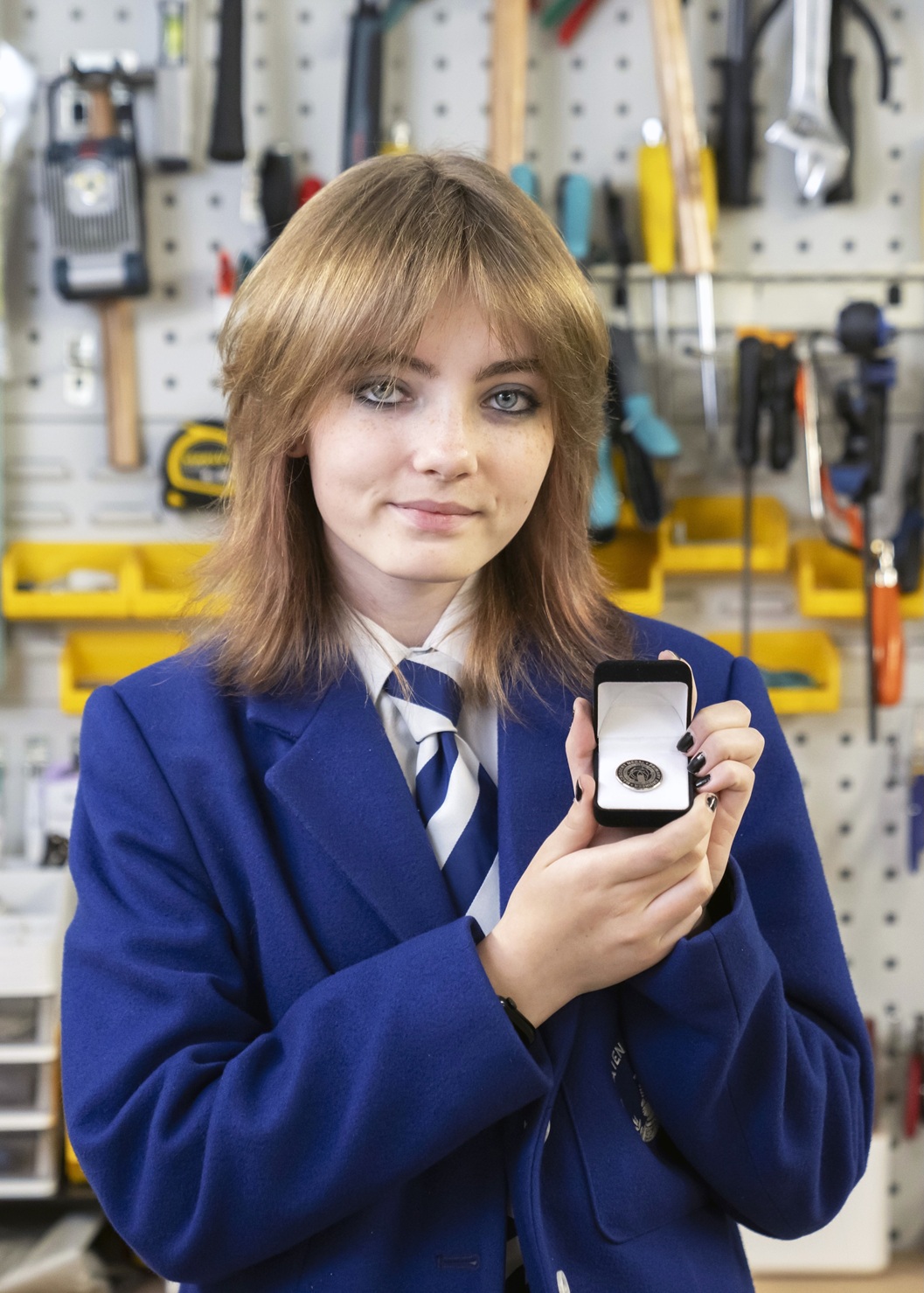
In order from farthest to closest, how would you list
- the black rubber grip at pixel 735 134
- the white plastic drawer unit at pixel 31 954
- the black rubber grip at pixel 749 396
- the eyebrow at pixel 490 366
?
the black rubber grip at pixel 735 134 → the black rubber grip at pixel 749 396 → the white plastic drawer unit at pixel 31 954 → the eyebrow at pixel 490 366

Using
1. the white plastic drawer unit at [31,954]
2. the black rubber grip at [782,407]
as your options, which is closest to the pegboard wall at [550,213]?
the black rubber grip at [782,407]

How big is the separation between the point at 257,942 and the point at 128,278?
1480 millimetres

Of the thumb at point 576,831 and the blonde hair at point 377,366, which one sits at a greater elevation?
the blonde hair at point 377,366

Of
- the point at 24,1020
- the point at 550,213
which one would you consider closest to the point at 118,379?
the point at 550,213

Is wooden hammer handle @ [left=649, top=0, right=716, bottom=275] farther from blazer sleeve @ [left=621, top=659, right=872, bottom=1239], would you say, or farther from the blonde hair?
blazer sleeve @ [left=621, top=659, right=872, bottom=1239]

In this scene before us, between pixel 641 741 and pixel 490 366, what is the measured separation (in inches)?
9.9

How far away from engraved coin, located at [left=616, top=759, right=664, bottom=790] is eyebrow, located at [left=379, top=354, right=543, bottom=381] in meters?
0.26

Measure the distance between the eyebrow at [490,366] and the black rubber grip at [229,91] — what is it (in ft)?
4.56

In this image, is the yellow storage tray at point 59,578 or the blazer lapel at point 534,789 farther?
the yellow storage tray at point 59,578

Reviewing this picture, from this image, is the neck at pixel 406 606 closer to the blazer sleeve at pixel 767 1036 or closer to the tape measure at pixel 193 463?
the blazer sleeve at pixel 767 1036

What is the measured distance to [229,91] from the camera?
1.99 m

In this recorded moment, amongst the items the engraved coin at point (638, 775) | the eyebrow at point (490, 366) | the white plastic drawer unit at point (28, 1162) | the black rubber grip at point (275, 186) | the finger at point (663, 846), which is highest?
the black rubber grip at point (275, 186)

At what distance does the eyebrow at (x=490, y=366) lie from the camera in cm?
77

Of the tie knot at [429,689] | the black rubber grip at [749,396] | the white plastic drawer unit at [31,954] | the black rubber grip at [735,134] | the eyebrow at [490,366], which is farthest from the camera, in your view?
the black rubber grip at [735,134]
